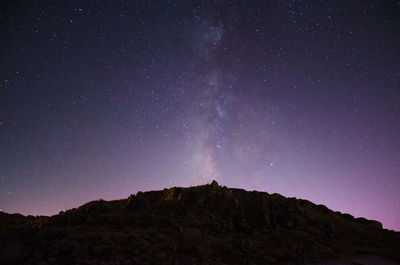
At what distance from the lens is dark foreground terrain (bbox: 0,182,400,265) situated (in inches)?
617

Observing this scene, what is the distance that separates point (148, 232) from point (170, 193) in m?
8.47

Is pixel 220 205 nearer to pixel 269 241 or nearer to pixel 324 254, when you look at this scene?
pixel 269 241

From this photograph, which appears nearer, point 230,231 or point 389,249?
point 389,249

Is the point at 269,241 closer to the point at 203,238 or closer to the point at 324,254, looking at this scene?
the point at 324,254

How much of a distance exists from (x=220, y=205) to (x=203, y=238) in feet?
22.8

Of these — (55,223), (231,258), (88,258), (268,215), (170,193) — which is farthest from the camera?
(170,193)

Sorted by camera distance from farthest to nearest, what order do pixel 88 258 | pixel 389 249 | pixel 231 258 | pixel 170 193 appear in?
pixel 170 193
pixel 389 249
pixel 231 258
pixel 88 258

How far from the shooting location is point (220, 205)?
26031 millimetres

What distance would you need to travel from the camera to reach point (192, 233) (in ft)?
65.0

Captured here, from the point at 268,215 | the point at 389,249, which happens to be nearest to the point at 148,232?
the point at 268,215

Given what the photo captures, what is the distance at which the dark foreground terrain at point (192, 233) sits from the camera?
1568 centimetres

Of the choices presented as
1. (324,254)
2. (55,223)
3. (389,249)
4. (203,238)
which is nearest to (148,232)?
(203,238)

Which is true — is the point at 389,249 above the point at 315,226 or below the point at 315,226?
below

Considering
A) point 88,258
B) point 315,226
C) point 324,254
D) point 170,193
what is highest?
point 170,193
